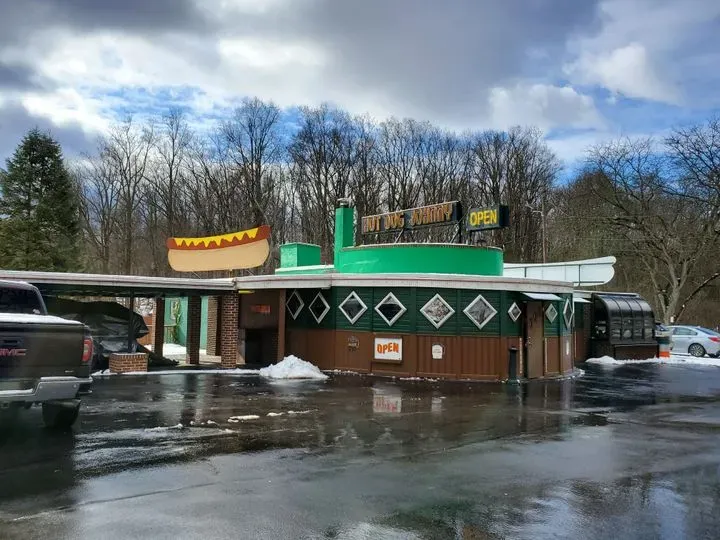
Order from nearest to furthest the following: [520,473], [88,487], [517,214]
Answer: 1. [88,487]
2. [520,473]
3. [517,214]

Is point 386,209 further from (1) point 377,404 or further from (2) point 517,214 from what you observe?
(1) point 377,404

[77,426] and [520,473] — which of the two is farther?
[77,426]

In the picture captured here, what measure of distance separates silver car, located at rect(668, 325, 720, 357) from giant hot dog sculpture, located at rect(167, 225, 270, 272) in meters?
20.8

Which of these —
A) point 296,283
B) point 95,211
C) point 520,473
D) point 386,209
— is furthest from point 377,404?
point 95,211

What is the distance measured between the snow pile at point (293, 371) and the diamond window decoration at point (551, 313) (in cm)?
700

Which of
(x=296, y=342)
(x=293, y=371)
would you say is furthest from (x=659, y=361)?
(x=293, y=371)

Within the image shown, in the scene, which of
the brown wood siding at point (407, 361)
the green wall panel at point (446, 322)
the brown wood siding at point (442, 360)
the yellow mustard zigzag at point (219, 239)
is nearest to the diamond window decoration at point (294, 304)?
the yellow mustard zigzag at point (219, 239)

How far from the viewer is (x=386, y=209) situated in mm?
52344

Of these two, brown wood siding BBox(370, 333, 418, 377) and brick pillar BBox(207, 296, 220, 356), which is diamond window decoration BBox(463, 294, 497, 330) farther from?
brick pillar BBox(207, 296, 220, 356)

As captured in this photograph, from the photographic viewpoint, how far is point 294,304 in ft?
63.5

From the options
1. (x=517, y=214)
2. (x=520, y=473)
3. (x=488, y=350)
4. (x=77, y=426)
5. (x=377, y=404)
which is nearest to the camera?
(x=520, y=473)

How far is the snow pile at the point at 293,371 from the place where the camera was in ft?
53.7

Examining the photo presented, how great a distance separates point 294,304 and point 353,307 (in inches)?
104

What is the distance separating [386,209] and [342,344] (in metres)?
35.6
